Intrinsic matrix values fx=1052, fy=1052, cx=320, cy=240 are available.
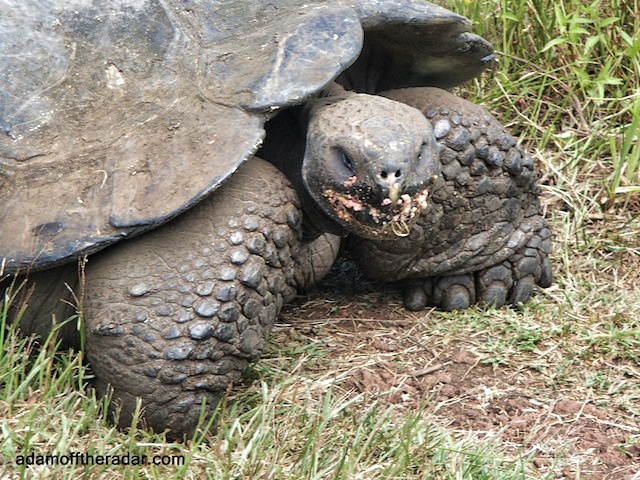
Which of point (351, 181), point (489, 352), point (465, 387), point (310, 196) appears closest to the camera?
point (351, 181)

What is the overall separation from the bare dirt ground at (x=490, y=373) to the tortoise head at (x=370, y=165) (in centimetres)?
54

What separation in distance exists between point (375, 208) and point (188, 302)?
61 centimetres

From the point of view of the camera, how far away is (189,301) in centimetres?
299

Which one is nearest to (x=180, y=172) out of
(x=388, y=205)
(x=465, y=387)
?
(x=388, y=205)

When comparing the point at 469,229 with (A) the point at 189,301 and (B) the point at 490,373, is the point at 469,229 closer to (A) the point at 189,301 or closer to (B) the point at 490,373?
(B) the point at 490,373

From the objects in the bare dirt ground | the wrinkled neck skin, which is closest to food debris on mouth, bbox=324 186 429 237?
the wrinkled neck skin

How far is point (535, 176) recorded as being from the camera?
4.06 m

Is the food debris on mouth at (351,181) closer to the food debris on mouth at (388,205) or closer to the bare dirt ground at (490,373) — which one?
the food debris on mouth at (388,205)

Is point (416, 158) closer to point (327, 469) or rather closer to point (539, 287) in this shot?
point (327, 469)

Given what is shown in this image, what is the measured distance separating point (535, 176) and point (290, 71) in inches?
51.8

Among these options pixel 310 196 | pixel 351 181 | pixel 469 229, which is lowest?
A: pixel 469 229

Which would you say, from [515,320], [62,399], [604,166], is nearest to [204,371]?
[62,399]

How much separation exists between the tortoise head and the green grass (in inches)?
21.4

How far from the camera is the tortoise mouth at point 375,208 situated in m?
3.06
